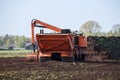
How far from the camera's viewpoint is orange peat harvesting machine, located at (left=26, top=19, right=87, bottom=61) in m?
31.4

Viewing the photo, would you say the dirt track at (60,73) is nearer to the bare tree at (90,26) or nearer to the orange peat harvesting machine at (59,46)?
the orange peat harvesting machine at (59,46)

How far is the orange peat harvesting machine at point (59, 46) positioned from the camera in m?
31.4

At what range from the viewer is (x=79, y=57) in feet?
113

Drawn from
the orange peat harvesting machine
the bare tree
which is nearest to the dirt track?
the orange peat harvesting machine

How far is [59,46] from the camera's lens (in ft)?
105

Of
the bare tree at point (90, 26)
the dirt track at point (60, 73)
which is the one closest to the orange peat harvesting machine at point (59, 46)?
the dirt track at point (60, 73)

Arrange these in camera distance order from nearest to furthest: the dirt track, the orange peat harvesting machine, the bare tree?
the dirt track, the orange peat harvesting machine, the bare tree

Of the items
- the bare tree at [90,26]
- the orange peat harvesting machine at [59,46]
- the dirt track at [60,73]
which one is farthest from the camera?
the bare tree at [90,26]

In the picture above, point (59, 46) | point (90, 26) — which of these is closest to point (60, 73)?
point (59, 46)

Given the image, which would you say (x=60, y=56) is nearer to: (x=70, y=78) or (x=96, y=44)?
(x=96, y=44)

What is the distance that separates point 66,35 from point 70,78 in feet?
41.7

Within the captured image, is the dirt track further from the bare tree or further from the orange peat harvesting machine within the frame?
the bare tree

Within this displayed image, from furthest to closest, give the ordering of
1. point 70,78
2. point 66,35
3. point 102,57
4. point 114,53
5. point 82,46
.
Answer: point 114,53
point 102,57
point 82,46
point 66,35
point 70,78

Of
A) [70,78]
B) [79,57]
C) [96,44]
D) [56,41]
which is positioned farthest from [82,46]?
[70,78]
